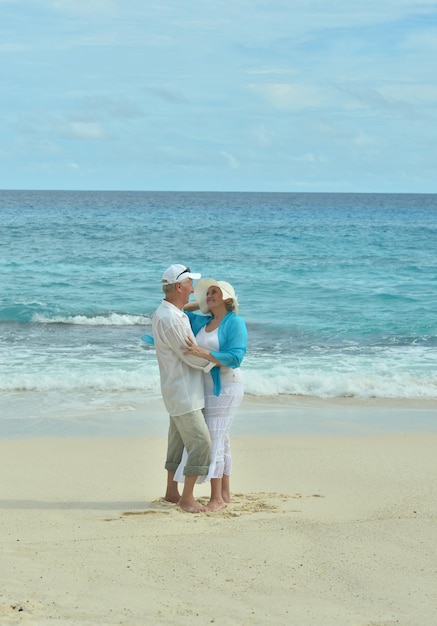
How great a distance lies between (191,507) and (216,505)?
0.55 feet

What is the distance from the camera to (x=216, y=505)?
5.91m

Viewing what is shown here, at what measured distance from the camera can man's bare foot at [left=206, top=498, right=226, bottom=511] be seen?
19.3ft

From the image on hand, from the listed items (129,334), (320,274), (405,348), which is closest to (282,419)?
(405,348)

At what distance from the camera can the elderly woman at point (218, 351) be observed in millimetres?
5789

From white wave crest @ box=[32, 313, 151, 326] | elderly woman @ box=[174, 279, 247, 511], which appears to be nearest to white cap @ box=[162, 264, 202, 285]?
elderly woman @ box=[174, 279, 247, 511]

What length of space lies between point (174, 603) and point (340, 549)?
119cm

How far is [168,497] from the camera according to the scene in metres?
6.16

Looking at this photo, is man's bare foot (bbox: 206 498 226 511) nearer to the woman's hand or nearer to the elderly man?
the elderly man

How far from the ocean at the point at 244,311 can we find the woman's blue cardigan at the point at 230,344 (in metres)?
4.01

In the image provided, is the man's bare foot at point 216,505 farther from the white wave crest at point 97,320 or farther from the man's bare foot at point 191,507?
the white wave crest at point 97,320

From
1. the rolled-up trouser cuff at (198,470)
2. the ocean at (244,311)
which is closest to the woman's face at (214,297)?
the rolled-up trouser cuff at (198,470)

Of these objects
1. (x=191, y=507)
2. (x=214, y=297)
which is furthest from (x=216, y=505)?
(x=214, y=297)

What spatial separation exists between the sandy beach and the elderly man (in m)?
0.34

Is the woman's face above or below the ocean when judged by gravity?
above
